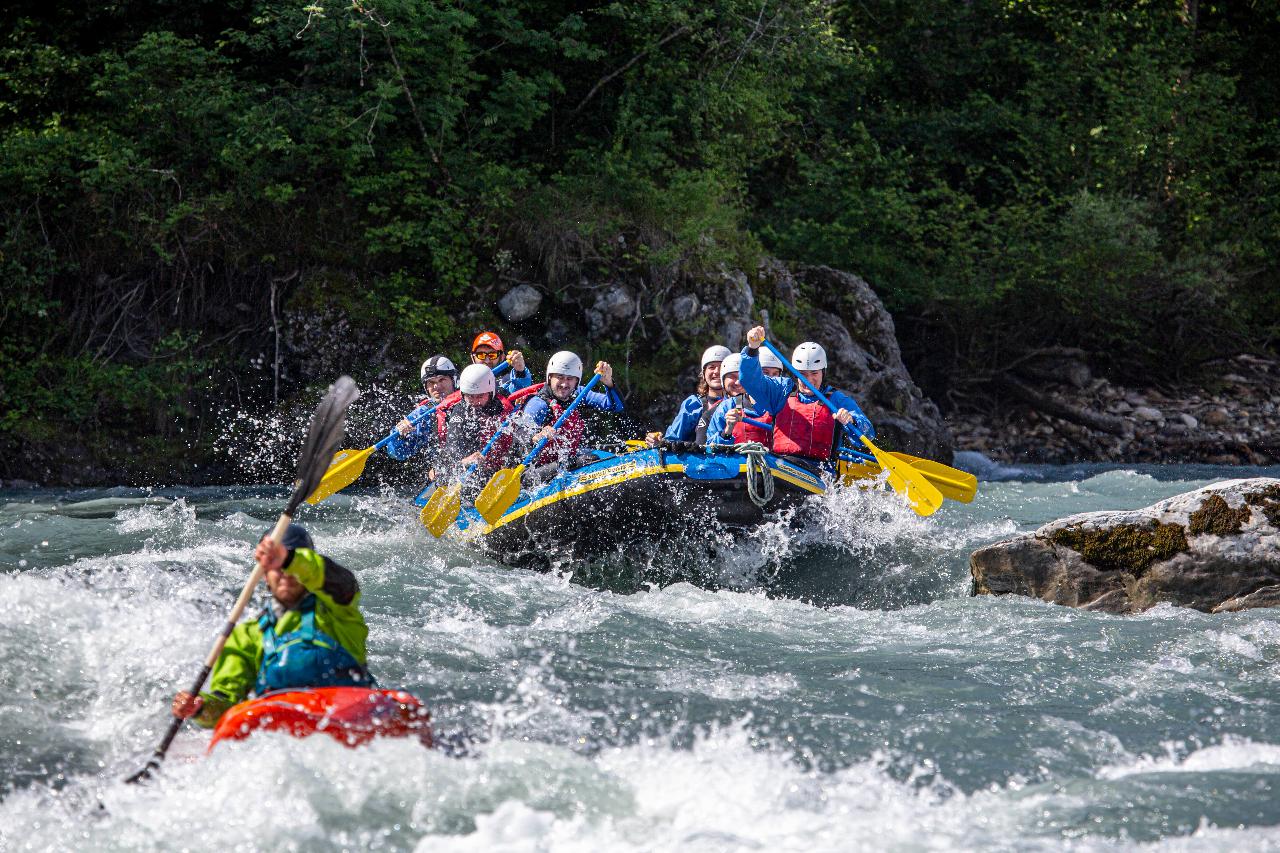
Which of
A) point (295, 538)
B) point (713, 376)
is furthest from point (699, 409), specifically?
point (295, 538)

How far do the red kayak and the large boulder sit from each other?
12.8ft

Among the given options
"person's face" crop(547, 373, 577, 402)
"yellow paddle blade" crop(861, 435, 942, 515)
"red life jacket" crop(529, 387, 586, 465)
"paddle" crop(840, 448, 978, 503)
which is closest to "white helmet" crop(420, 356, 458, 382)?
"red life jacket" crop(529, 387, 586, 465)

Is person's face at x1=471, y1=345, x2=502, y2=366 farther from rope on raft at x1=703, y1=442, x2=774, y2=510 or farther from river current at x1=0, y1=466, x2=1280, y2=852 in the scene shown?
rope on raft at x1=703, y1=442, x2=774, y2=510

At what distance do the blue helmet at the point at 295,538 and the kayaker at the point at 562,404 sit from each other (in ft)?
14.3

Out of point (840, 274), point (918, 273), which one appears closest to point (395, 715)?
point (840, 274)

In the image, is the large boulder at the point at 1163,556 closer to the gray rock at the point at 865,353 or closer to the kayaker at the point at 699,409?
the kayaker at the point at 699,409

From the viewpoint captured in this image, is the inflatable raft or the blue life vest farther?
the inflatable raft

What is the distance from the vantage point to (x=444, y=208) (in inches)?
523

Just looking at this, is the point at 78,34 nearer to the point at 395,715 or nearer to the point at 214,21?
the point at 214,21

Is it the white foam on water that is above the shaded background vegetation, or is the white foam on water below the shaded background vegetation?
below

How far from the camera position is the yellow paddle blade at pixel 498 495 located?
812 cm

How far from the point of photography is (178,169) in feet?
42.5

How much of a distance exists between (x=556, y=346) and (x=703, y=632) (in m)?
7.02

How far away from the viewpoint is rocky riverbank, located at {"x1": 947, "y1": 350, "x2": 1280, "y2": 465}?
51.8 ft
